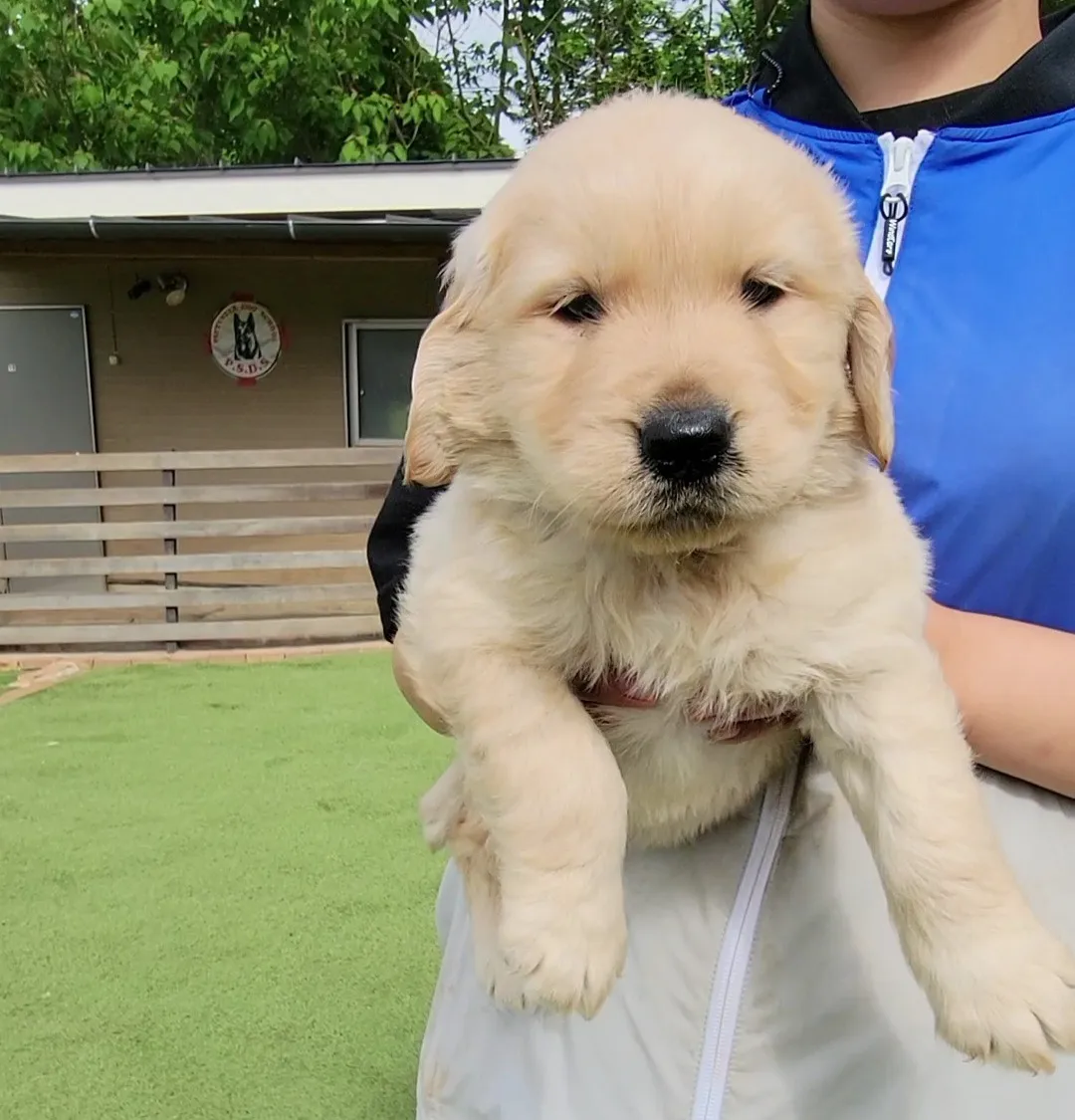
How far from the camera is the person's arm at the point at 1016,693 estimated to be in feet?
5.35

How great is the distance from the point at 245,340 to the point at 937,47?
11.0 m

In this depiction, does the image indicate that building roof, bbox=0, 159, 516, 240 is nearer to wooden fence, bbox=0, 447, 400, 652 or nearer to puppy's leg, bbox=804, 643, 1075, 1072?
wooden fence, bbox=0, 447, 400, 652

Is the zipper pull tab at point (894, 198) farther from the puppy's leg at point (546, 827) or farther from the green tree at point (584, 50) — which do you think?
the green tree at point (584, 50)

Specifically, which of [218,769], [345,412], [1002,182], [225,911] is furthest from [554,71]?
[1002,182]

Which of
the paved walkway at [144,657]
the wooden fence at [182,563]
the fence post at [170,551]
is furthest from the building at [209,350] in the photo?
the paved walkway at [144,657]

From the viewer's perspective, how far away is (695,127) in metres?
1.62

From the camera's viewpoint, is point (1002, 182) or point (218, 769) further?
point (218, 769)

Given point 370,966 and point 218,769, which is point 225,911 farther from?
point 218,769

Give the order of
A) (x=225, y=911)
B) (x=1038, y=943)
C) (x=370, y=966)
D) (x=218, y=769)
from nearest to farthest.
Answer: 1. (x=1038, y=943)
2. (x=370, y=966)
3. (x=225, y=911)
4. (x=218, y=769)

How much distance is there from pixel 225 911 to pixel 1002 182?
14.6ft

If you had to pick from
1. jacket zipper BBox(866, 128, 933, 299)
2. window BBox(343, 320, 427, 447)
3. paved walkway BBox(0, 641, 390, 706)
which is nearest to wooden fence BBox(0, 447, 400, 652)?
paved walkway BBox(0, 641, 390, 706)

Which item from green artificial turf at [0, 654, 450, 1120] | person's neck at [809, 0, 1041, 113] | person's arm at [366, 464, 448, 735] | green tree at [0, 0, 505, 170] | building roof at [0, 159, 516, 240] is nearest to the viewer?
person's neck at [809, 0, 1041, 113]

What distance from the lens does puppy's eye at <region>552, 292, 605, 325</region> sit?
1.59 m

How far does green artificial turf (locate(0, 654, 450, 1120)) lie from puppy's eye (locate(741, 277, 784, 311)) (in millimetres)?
3174
